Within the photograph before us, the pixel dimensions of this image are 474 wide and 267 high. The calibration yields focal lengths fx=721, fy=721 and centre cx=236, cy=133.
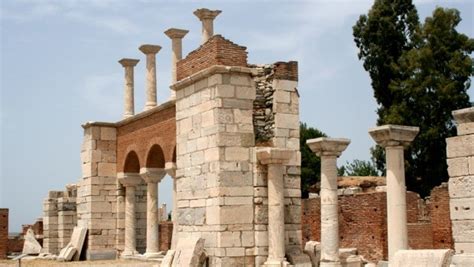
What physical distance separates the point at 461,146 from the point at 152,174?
10860mm

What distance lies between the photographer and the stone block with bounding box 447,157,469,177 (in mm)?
11875

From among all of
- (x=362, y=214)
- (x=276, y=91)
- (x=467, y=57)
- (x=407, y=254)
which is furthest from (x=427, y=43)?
(x=407, y=254)

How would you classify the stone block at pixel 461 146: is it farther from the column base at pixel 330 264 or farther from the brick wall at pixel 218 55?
the brick wall at pixel 218 55

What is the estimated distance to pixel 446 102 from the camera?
30484mm

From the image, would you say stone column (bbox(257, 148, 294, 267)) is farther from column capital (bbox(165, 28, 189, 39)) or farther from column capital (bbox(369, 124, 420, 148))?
column capital (bbox(165, 28, 189, 39))

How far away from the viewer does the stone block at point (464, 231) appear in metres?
11.7

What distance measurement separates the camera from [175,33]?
2123 cm

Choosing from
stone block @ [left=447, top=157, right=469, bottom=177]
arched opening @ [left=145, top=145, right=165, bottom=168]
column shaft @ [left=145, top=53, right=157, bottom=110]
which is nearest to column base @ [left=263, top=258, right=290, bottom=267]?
stone block @ [left=447, top=157, right=469, bottom=177]

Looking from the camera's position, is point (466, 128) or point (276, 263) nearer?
point (466, 128)

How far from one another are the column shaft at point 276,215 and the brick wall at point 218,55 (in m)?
2.32

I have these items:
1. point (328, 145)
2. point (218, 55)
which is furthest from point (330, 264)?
point (218, 55)

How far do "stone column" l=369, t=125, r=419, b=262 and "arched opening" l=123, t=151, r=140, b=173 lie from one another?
11.1 metres

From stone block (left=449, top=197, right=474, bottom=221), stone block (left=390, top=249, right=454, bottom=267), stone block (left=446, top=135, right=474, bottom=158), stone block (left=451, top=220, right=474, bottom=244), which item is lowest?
stone block (left=390, top=249, right=454, bottom=267)

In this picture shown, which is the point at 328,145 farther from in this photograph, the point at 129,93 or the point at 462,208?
the point at 129,93
